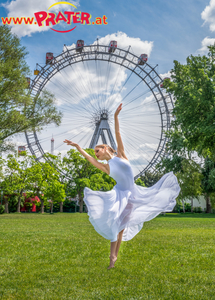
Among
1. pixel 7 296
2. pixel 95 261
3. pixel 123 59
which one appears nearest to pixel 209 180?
pixel 123 59

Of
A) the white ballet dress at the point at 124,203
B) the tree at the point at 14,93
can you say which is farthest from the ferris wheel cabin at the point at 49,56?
the white ballet dress at the point at 124,203

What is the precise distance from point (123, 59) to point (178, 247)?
32956mm

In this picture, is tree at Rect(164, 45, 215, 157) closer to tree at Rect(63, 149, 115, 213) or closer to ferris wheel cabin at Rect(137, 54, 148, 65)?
ferris wheel cabin at Rect(137, 54, 148, 65)

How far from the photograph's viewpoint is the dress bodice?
14.5 ft

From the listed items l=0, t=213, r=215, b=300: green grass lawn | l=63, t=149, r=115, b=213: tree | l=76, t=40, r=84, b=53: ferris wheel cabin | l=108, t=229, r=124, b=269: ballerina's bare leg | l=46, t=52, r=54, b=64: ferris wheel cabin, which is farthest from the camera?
l=63, t=149, r=115, b=213: tree

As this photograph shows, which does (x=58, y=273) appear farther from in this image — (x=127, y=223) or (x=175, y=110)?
(x=175, y=110)

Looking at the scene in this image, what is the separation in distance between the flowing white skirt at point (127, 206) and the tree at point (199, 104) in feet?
35.2

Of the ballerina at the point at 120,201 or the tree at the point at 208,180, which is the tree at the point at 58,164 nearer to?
the tree at the point at 208,180

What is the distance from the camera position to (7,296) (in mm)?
3340

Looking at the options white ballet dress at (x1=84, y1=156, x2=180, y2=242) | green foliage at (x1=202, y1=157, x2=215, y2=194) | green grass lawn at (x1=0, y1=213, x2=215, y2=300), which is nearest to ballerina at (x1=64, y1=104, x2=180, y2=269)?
white ballet dress at (x1=84, y1=156, x2=180, y2=242)

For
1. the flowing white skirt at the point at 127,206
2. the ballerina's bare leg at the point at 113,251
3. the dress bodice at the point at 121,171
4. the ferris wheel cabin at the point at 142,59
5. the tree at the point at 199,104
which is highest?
the ferris wheel cabin at the point at 142,59

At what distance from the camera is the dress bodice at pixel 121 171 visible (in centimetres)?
443

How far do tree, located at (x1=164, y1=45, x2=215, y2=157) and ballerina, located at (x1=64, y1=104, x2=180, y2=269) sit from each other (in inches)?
428

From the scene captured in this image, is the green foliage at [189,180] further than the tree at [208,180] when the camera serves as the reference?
No
